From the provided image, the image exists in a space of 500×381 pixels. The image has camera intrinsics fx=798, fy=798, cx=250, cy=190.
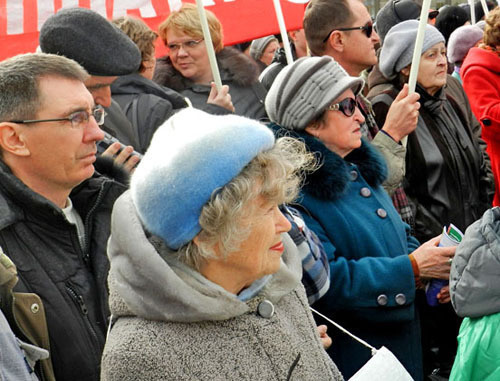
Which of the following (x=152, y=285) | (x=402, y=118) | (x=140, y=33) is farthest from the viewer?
(x=140, y=33)

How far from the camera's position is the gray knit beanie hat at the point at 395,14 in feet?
19.9

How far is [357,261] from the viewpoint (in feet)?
10.3

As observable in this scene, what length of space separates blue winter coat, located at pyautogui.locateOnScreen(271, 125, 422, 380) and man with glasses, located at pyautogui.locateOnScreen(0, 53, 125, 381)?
31.8 inches

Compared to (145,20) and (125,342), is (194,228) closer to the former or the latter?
(125,342)

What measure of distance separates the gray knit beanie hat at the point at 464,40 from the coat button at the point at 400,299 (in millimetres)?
4368

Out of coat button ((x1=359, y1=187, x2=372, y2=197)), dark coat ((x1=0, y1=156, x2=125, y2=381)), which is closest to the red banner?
dark coat ((x1=0, y1=156, x2=125, y2=381))

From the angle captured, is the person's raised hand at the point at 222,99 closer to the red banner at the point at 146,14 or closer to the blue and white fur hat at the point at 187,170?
the red banner at the point at 146,14

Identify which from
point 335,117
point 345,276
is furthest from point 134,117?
point 345,276

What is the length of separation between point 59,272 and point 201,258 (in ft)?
→ 2.57

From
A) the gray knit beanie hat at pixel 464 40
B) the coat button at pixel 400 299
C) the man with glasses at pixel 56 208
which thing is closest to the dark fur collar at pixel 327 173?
the coat button at pixel 400 299

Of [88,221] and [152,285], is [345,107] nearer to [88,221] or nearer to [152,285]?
[88,221]

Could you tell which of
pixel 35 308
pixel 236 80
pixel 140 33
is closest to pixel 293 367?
pixel 35 308

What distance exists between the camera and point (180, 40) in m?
5.04

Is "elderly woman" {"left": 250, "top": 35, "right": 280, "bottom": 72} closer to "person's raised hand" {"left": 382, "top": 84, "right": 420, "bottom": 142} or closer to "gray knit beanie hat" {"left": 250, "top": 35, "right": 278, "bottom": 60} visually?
"gray knit beanie hat" {"left": 250, "top": 35, "right": 278, "bottom": 60}
